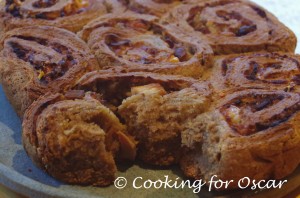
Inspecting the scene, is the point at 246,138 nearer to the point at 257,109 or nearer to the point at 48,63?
the point at 257,109

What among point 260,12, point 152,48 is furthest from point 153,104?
point 260,12

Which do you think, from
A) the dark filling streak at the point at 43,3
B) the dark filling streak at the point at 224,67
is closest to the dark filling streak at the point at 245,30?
the dark filling streak at the point at 224,67

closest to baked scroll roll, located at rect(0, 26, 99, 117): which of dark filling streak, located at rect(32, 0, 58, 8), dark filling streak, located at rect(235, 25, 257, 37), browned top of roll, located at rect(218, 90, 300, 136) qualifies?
dark filling streak, located at rect(32, 0, 58, 8)

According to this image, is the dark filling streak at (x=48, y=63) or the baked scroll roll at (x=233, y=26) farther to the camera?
the baked scroll roll at (x=233, y=26)

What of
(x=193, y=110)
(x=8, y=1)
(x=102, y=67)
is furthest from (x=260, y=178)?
(x=8, y=1)

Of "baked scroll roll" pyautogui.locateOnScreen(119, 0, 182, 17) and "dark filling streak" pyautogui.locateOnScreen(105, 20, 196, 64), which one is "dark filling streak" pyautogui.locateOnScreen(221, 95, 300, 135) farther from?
"baked scroll roll" pyautogui.locateOnScreen(119, 0, 182, 17)

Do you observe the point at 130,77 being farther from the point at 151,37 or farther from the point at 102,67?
the point at 151,37

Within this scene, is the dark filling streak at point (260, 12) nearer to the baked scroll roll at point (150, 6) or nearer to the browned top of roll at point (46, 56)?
the baked scroll roll at point (150, 6)
